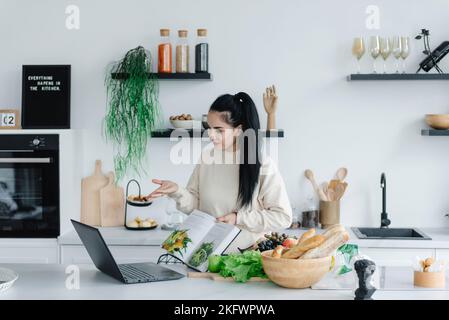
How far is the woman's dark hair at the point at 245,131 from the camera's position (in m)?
3.39

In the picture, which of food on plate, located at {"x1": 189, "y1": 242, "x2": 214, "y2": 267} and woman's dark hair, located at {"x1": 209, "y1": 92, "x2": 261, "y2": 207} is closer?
food on plate, located at {"x1": 189, "y1": 242, "x2": 214, "y2": 267}

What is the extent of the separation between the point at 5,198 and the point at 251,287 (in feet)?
8.12

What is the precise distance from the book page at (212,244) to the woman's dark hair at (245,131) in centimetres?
46

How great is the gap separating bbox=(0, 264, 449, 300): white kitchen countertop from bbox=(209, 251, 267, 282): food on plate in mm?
38

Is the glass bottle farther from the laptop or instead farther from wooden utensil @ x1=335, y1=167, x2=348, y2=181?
the laptop

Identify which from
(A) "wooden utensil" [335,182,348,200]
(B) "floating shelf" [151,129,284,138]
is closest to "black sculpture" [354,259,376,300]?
(B) "floating shelf" [151,129,284,138]

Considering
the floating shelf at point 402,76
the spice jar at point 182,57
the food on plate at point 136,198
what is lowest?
the food on plate at point 136,198

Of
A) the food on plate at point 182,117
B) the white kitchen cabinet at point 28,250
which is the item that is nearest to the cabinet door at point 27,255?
the white kitchen cabinet at point 28,250

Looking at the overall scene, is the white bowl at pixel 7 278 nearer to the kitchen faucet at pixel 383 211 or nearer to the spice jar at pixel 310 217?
the spice jar at pixel 310 217

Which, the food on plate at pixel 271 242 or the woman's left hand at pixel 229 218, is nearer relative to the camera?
the food on plate at pixel 271 242

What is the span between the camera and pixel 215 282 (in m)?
2.75

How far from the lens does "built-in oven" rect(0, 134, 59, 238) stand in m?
4.47
